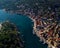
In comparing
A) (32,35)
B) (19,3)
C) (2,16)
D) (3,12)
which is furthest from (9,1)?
(32,35)

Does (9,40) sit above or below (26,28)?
above

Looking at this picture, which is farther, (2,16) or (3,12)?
(3,12)

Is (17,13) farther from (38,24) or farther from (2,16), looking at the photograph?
(38,24)

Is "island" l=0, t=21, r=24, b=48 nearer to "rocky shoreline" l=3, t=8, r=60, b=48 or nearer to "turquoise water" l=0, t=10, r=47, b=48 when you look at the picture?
"turquoise water" l=0, t=10, r=47, b=48

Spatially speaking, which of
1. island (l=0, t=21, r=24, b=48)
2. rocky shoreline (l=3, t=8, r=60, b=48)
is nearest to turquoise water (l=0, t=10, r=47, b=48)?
rocky shoreline (l=3, t=8, r=60, b=48)

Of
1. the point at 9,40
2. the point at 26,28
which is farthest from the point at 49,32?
the point at 9,40

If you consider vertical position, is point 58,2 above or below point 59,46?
above

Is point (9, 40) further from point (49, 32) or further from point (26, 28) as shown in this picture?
point (26, 28)

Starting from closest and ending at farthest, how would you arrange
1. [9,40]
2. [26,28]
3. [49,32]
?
[9,40], [49,32], [26,28]

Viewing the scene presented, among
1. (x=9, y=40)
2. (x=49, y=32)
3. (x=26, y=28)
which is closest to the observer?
(x=9, y=40)
